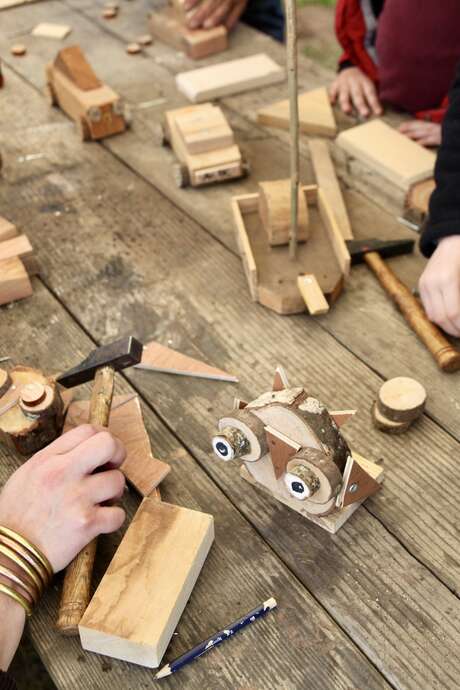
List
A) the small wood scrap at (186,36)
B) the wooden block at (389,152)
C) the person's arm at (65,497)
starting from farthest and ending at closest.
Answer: the small wood scrap at (186,36) → the wooden block at (389,152) → the person's arm at (65,497)

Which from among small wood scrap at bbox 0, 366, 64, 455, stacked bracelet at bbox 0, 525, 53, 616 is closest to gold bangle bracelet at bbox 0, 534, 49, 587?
stacked bracelet at bbox 0, 525, 53, 616

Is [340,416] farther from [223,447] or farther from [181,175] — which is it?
[181,175]

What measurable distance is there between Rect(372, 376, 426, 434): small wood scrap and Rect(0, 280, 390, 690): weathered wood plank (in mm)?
306

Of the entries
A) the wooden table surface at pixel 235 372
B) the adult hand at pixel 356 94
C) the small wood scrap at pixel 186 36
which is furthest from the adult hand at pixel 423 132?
the small wood scrap at pixel 186 36

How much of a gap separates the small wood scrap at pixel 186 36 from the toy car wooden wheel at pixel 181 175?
754 mm

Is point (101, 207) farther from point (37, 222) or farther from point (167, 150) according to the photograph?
point (167, 150)

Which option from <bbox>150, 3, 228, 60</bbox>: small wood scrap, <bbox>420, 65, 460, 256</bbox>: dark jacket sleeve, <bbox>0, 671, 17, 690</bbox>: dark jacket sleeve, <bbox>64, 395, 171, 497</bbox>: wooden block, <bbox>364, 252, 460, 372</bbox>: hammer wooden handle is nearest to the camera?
<bbox>0, 671, 17, 690</bbox>: dark jacket sleeve

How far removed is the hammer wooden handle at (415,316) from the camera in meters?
1.32

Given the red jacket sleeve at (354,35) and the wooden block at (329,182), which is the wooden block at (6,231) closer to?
the wooden block at (329,182)

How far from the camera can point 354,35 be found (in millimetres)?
2213

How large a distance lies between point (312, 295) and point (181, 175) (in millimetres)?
607

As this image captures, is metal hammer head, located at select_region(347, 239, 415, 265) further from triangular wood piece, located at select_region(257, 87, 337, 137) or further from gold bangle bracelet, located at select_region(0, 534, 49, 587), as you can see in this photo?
gold bangle bracelet, located at select_region(0, 534, 49, 587)

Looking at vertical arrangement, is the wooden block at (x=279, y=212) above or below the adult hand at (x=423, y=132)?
above

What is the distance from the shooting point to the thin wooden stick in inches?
47.3
